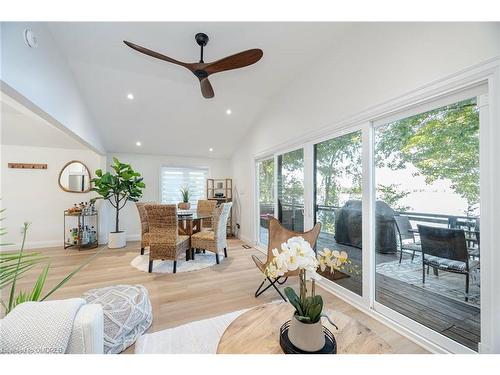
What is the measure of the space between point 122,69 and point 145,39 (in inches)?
32.8

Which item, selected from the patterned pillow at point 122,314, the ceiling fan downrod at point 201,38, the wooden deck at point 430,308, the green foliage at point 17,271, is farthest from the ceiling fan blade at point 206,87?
the wooden deck at point 430,308

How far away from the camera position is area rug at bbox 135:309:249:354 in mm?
1675

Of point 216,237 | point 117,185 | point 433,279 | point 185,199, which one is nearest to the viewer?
point 433,279

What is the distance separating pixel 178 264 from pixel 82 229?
2.66 m

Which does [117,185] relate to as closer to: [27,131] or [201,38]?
[27,131]

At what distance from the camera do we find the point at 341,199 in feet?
8.82

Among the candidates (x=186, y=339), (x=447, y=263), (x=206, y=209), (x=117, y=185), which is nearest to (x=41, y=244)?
(x=117, y=185)

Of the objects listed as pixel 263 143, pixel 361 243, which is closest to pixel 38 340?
pixel 361 243

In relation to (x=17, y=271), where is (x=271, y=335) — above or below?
below

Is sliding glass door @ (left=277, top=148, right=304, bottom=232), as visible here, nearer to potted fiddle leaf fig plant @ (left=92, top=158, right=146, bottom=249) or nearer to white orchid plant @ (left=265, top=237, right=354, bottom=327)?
white orchid plant @ (left=265, top=237, right=354, bottom=327)

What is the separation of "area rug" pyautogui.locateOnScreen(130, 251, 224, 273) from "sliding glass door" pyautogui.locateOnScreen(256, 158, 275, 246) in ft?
3.62

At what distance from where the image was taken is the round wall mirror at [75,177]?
4738 mm

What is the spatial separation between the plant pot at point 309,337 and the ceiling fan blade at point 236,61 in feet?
7.08
